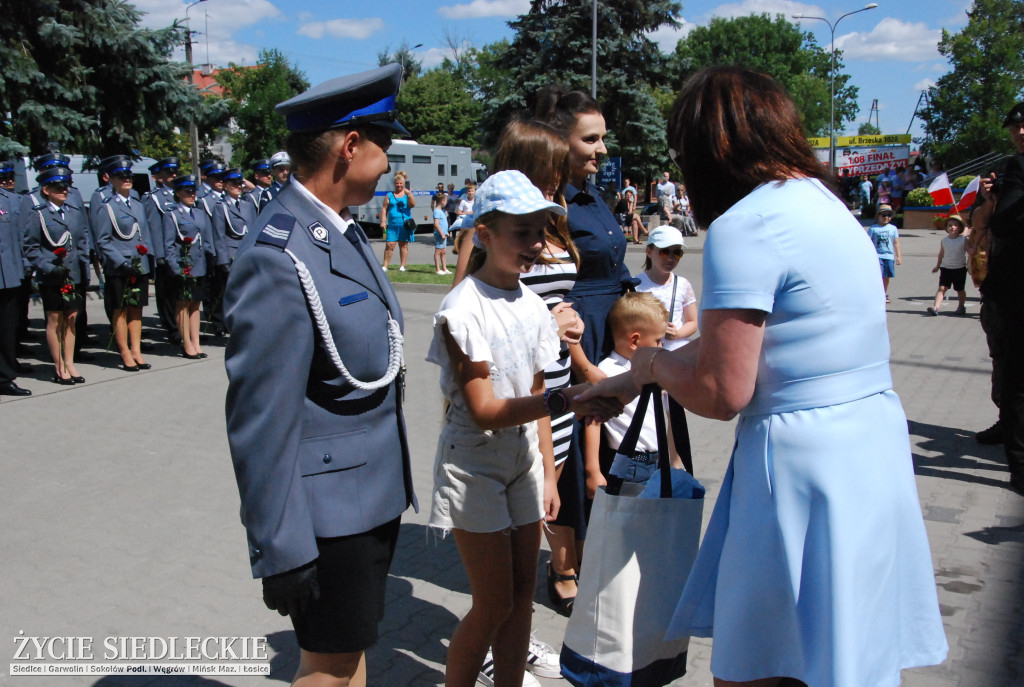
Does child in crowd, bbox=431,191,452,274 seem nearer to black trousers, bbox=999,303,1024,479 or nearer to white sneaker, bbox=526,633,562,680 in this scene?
black trousers, bbox=999,303,1024,479

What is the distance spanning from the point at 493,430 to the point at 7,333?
24.5ft

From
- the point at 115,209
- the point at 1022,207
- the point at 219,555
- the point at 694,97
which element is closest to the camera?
the point at 694,97

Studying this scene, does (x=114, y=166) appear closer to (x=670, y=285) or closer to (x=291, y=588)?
(x=670, y=285)

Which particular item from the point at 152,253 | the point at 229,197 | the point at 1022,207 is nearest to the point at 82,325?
the point at 152,253

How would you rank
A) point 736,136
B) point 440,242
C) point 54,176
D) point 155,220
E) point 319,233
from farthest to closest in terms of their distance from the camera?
1. point 440,242
2. point 155,220
3. point 54,176
4. point 319,233
5. point 736,136

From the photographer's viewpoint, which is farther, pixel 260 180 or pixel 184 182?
pixel 260 180

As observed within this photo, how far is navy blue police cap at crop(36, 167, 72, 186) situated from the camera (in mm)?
8680

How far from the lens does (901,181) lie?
34844 millimetres

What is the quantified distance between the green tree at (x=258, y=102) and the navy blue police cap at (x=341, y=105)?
35836 millimetres

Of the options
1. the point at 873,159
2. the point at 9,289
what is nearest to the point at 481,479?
the point at 9,289

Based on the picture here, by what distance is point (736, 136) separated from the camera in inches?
75.2

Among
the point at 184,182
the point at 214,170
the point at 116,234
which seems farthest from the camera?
the point at 214,170

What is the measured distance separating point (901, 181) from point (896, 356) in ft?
93.4

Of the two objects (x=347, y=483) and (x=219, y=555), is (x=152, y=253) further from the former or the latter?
(x=347, y=483)
